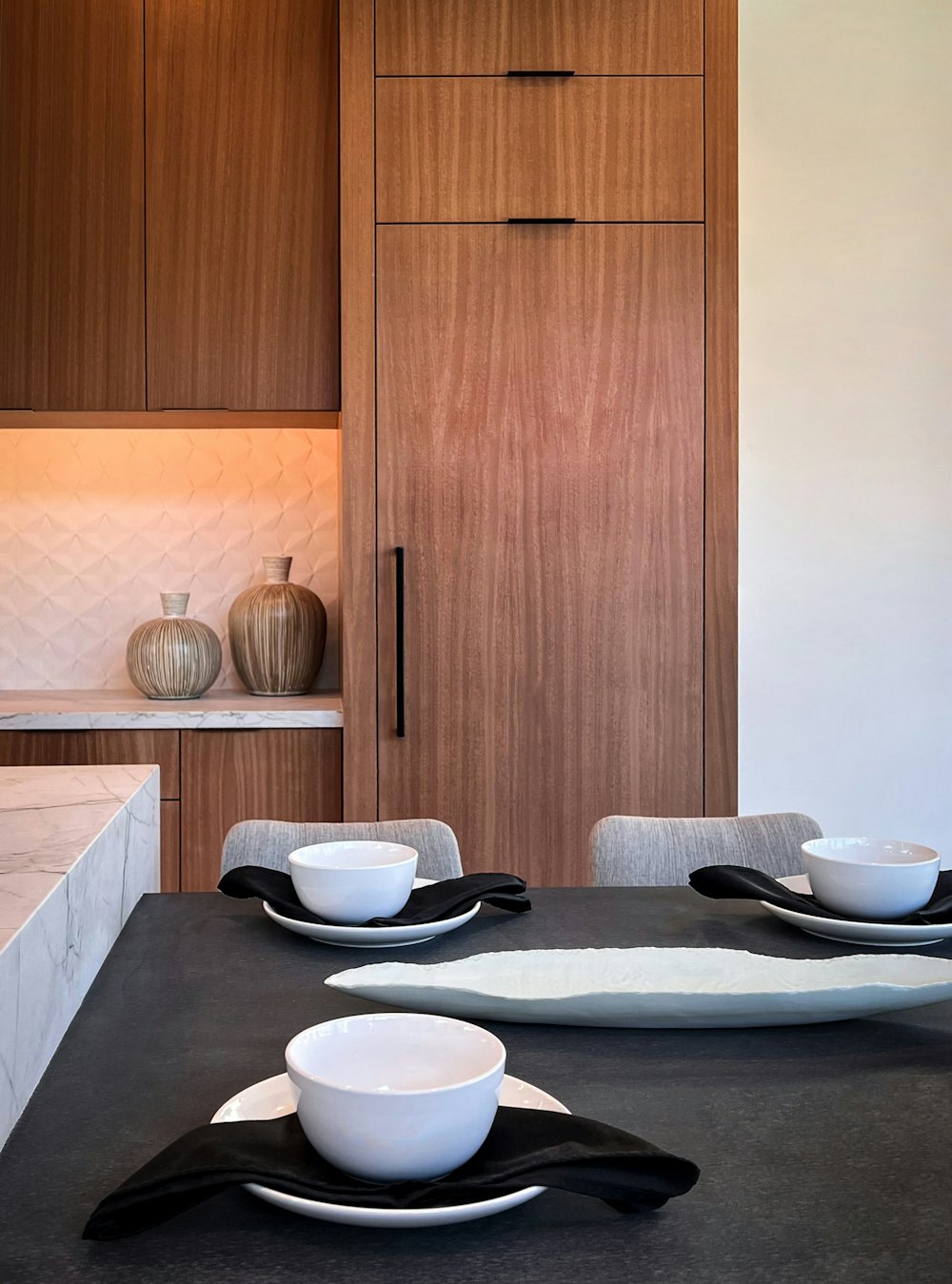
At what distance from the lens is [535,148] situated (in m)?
2.78

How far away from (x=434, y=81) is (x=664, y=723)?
164 centimetres

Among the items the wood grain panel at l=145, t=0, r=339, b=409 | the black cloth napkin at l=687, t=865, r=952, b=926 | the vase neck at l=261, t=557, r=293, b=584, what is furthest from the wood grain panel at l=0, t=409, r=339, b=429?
the black cloth napkin at l=687, t=865, r=952, b=926

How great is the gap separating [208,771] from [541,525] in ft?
3.34

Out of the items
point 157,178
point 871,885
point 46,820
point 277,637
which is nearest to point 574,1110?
point 871,885

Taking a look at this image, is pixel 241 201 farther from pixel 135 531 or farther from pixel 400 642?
pixel 400 642

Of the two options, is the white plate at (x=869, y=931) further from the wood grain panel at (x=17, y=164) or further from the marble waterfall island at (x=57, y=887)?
the wood grain panel at (x=17, y=164)

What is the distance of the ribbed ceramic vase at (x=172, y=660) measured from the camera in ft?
10.2

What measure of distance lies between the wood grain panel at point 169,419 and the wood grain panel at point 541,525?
395 millimetres

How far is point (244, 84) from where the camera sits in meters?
2.93

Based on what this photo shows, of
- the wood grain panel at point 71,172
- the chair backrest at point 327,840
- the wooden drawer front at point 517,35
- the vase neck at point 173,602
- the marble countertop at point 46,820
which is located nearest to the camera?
the marble countertop at point 46,820

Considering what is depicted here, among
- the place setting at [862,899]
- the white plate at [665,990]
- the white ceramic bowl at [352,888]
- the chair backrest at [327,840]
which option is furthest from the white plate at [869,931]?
the chair backrest at [327,840]

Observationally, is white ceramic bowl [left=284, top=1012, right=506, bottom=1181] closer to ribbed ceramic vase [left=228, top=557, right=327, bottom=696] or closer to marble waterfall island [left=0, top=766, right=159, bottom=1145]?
marble waterfall island [left=0, top=766, right=159, bottom=1145]

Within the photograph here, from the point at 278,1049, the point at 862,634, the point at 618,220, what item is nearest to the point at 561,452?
the point at 618,220

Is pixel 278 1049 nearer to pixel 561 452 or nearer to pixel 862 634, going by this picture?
pixel 561 452
